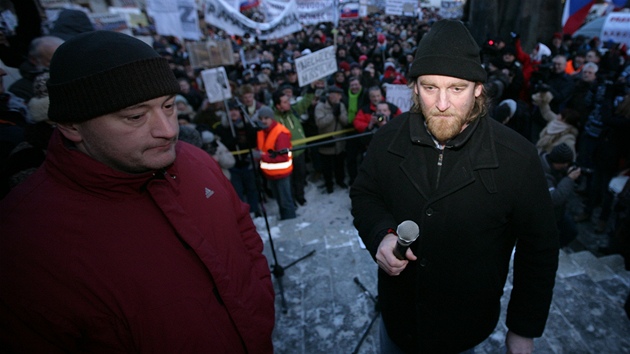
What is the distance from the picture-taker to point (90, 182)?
121 centimetres

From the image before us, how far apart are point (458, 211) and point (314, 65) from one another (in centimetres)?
630

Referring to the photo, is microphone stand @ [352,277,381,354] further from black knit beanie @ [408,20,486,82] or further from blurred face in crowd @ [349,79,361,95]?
blurred face in crowd @ [349,79,361,95]

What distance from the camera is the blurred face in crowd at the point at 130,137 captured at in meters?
1.21

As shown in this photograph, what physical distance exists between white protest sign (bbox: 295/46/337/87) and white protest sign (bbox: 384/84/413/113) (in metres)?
1.59

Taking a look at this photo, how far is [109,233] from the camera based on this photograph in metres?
1.25

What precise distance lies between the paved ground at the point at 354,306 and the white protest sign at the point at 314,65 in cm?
406

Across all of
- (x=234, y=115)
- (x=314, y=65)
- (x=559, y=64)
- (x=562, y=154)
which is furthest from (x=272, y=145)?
(x=559, y=64)

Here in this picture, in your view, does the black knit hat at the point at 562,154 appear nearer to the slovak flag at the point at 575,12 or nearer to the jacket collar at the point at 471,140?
the jacket collar at the point at 471,140

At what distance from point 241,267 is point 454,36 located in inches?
59.7

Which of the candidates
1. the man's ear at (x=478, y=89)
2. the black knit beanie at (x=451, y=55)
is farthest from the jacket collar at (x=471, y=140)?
the black knit beanie at (x=451, y=55)

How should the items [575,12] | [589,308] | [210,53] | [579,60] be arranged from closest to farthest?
[589,308], [210,53], [579,60], [575,12]

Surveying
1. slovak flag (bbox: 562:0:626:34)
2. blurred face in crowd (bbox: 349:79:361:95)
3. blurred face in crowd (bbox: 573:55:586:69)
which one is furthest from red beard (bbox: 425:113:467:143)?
slovak flag (bbox: 562:0:626:34)

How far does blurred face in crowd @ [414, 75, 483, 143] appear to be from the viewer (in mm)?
1610

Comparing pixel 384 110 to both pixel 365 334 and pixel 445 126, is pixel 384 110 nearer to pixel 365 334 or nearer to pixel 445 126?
pixel 365 334
